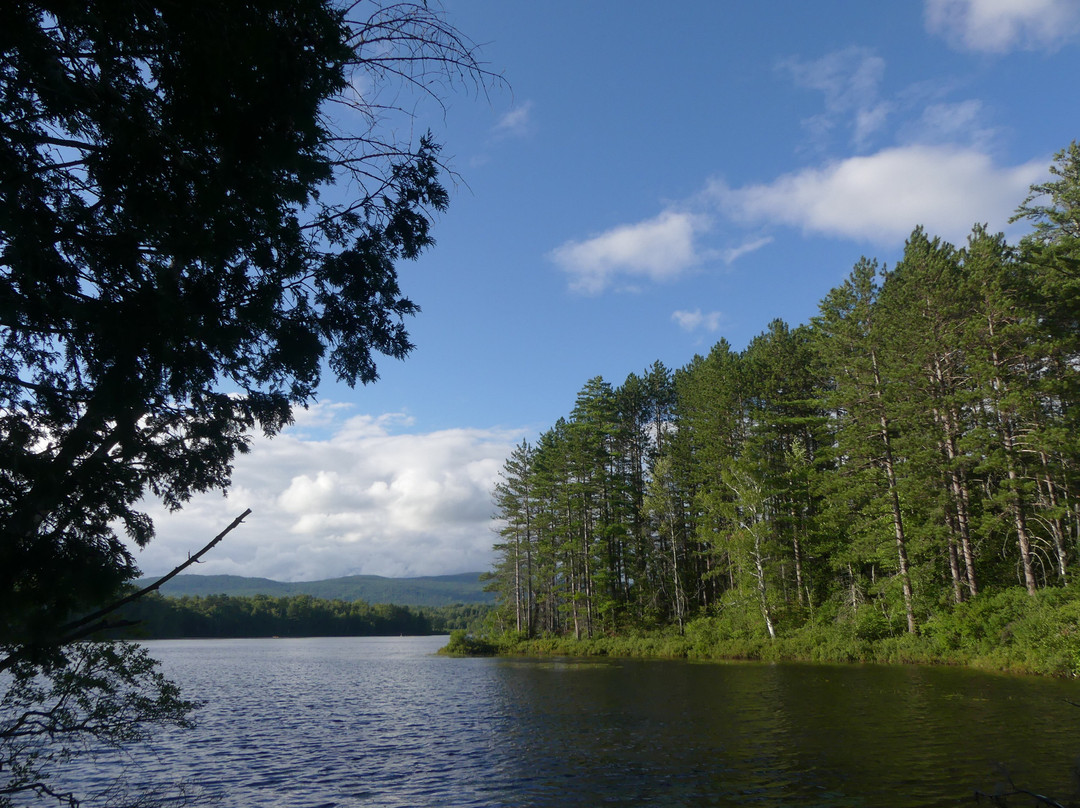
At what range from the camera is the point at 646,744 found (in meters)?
14.7

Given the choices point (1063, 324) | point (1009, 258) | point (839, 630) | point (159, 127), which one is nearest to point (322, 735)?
point (159, 127)

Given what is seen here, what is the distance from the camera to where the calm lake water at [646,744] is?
1093 cm

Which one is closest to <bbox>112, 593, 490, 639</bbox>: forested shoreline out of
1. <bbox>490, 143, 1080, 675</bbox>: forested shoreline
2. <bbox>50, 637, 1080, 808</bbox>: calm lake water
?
<bbox>490, 143, 1080, 675</bbox>: forested shoreline

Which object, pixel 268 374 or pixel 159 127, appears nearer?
pixel 159 127

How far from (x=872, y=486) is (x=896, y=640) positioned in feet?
23.0

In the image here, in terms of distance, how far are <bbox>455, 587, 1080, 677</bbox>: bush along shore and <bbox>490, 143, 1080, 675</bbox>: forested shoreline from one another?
9 centimetres

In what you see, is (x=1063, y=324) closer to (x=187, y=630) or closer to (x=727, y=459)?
(x=727, y=459)

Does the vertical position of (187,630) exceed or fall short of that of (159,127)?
it falls short

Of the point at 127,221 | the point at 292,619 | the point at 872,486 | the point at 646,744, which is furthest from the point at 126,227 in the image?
the point at 292,619

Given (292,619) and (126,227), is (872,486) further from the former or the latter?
(292,619)

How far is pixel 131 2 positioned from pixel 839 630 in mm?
35713

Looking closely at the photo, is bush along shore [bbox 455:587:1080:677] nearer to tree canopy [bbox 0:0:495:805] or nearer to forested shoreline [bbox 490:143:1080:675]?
forested shoreline [bbox 490:143:1080:675]

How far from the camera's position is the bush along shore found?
2211 centimetres

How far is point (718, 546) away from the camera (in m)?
39.1
